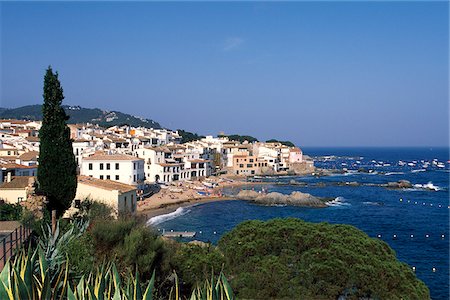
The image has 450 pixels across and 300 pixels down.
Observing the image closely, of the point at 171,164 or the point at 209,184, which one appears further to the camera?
the point at 209,184

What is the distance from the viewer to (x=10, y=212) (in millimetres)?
13367

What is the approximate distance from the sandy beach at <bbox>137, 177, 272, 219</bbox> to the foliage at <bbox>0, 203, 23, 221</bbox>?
795 inches

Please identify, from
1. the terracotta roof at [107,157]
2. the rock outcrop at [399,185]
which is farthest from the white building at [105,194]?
the rock outcrop at [399,185]

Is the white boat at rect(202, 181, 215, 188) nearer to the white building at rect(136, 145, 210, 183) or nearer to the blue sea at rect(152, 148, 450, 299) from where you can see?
the blue sea at rect(152, 148, 450, 299)

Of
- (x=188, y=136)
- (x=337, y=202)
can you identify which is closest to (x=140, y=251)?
(x=337, y=202)

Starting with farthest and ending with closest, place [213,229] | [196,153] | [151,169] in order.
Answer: [196,153] < [151,169] < [213,229]

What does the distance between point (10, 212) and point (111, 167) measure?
28088mm

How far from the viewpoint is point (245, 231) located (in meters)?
12.4

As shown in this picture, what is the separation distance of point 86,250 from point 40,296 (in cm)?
529

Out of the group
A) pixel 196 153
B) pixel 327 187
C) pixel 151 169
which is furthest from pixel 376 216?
pixel 196 153

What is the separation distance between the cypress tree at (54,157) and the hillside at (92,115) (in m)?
141

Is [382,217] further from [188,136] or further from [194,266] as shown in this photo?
[188,136]

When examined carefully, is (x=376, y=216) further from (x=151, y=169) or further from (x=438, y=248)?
(x=151, y=169)

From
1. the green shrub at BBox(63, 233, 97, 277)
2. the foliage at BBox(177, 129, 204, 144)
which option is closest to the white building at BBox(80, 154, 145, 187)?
the green shrub at BBox(63, 233, 97, 277)
